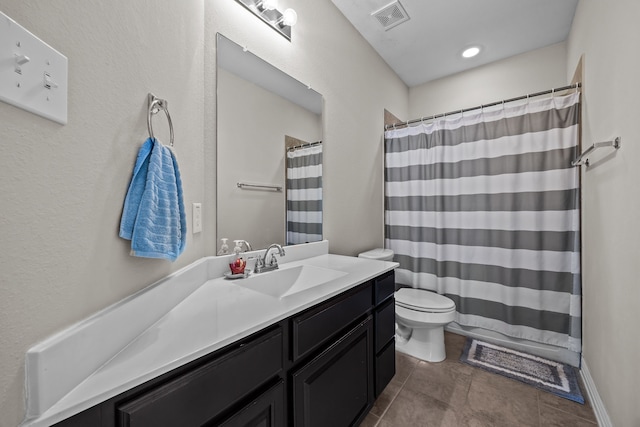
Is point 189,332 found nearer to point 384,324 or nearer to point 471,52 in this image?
point 384,324

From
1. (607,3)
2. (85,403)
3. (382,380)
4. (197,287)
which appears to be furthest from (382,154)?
(85,403)

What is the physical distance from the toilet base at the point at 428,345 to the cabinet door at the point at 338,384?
2.54ft

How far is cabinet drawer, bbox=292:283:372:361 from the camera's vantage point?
871mm

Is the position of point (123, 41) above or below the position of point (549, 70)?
below

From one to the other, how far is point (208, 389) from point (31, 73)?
0.72 meters

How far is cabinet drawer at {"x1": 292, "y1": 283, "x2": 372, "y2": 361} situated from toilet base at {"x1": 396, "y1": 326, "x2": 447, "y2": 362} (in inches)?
38.9

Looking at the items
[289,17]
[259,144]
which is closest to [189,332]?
[259,144]

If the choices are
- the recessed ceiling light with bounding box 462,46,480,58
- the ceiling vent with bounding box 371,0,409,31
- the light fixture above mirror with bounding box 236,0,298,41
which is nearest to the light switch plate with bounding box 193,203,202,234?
the light fixture above mirror with bounding box 236,0,298,41

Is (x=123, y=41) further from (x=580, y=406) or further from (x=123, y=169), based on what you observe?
(x=580, y=406)

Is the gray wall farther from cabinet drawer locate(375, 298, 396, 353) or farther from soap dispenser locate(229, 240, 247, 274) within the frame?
soap dispenser locate(229, 240, 247, 274)

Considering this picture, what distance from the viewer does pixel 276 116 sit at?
5.05ft

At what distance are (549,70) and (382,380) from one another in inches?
120

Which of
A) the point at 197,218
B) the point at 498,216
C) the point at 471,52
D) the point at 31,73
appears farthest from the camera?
the point at 471,52

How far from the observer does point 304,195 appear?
172 centimetres
